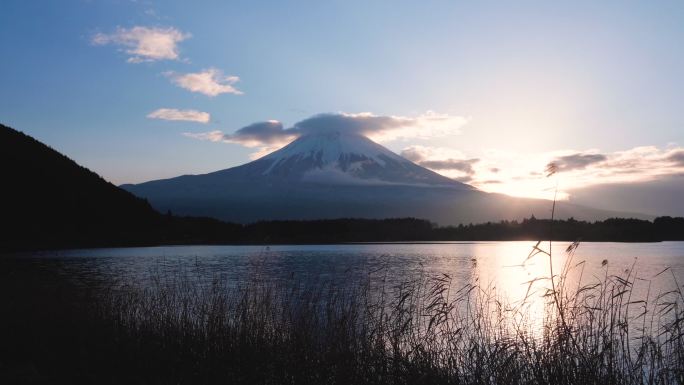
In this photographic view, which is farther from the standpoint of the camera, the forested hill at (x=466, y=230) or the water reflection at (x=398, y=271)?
the forested hill at (x=466, y=230)

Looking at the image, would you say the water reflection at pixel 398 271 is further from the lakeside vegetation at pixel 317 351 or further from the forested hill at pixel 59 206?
the forested hill at pixel 59 206

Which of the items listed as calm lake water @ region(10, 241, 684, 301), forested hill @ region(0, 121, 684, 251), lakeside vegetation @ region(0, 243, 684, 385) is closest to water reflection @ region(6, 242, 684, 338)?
calm lake water @ region(10, 241, 684, 301)

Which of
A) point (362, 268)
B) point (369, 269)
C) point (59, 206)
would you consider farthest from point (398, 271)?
point (59, 206)

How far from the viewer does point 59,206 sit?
2854 inches

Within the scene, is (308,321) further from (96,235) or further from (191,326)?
(96,235)

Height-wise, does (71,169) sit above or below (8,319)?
above

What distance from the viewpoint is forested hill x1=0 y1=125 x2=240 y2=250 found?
216 ft

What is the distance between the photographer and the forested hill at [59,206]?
6569 cm

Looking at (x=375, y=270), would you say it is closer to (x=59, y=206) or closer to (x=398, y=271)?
(x=398, y=271)

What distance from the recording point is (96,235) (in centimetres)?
7575

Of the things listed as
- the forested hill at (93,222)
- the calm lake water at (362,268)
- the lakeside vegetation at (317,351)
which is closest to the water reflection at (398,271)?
the calm lake water at (362,268)

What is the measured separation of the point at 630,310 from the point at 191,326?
550 inches

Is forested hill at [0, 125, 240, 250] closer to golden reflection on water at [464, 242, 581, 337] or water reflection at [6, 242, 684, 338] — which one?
water reflection at [6, 242, 684, 338]

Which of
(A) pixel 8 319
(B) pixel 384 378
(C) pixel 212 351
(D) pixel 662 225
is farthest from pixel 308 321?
(D) pixel 662 225
